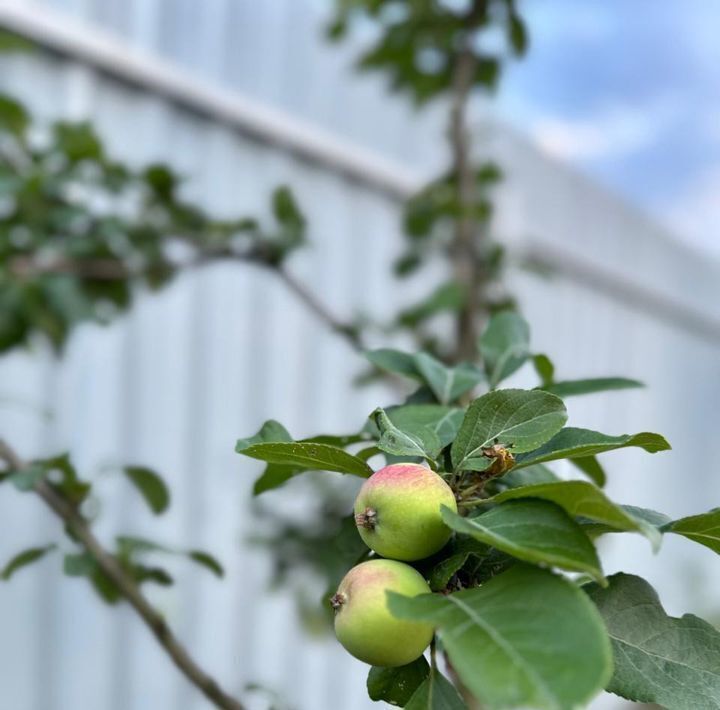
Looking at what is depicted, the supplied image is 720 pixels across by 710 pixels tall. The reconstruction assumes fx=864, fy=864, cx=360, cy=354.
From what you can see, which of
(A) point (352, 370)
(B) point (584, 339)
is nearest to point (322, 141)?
(A) point (352, 370)

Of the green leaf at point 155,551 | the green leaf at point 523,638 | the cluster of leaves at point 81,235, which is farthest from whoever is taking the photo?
the cluster of leaves at point 81,235

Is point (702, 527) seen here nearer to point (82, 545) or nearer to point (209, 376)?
point (82, 545)

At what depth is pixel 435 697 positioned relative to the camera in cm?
28

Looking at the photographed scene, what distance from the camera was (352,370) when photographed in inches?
84.3

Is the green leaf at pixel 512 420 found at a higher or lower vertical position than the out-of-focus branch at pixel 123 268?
lower

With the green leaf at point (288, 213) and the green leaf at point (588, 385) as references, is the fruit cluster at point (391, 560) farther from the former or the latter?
the green leaf at point (288, 213)

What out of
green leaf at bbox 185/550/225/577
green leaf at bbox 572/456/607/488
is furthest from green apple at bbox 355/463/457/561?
green leaf at bbox 185/550/225/577

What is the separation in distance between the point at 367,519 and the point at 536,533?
6cm

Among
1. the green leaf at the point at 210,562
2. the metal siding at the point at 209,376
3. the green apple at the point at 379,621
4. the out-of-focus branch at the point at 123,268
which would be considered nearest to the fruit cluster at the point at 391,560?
the green apple at the point at 379,621

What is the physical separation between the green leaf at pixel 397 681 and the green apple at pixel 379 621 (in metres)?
0.04

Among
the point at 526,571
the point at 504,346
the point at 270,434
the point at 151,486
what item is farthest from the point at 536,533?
the point at 151,486

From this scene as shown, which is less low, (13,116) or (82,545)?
(13,116)

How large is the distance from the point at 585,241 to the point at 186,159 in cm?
162

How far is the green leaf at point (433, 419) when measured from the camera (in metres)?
0.36
